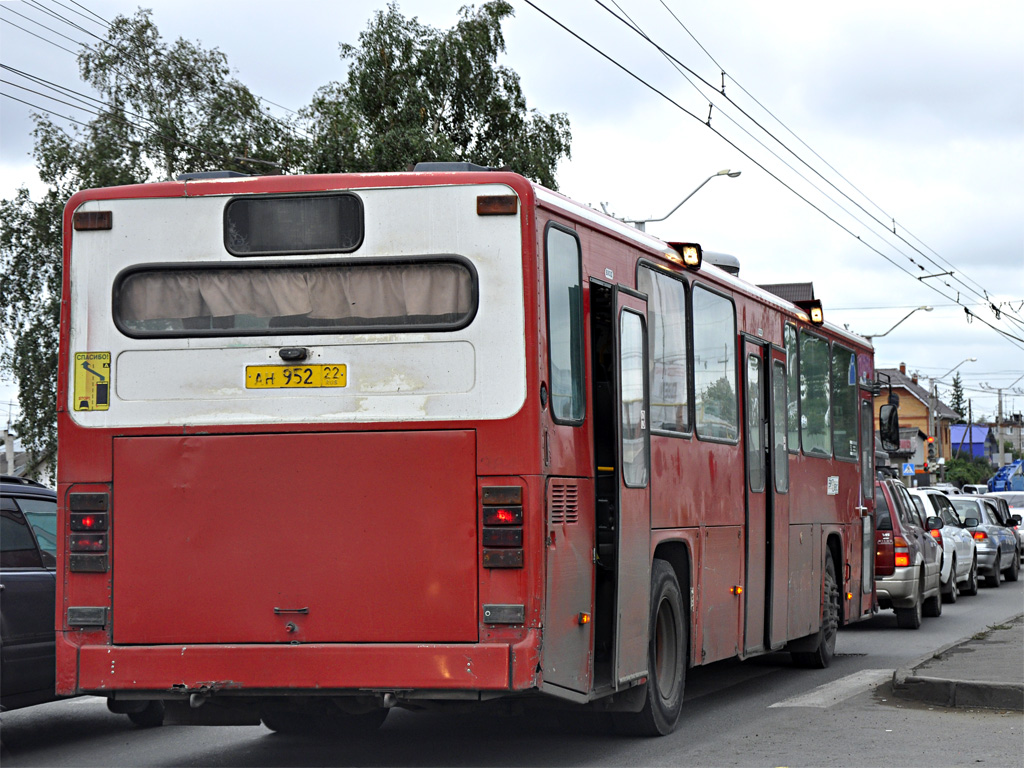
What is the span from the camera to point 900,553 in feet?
60.3

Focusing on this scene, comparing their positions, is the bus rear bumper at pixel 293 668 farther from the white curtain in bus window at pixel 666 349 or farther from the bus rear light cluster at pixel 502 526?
→ the white curtain in bus window at pixel 666 349

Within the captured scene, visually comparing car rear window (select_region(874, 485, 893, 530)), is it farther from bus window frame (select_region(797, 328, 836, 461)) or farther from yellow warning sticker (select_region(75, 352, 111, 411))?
yellow warning sticker (select_region(75, 352, 111, 411))

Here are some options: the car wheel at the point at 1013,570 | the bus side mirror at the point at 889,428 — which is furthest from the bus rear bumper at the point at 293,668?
the car wheel at the point at 1013,570

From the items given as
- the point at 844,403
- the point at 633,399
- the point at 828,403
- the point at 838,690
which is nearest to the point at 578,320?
the point at 633,399

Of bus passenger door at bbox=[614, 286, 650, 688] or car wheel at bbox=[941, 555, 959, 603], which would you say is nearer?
bus passenger door at bbox=[614, 286, 650, 688]

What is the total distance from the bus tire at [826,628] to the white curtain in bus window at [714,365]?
3.58 m

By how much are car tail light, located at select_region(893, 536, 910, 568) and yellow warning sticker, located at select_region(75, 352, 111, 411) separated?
42.7 ft

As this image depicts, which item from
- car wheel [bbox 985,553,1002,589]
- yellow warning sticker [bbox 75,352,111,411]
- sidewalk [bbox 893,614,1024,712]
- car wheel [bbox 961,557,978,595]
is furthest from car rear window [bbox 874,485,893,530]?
yellow warning sticker [bbox 75,352,111,411]

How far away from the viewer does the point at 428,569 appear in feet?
23.8

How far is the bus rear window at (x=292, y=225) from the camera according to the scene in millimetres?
7543

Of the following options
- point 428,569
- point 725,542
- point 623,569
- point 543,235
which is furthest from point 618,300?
point 725,542

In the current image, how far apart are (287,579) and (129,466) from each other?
1056mm

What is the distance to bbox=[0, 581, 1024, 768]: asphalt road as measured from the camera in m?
8.52

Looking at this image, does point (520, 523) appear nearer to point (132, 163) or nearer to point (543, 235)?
point (543, 235)
